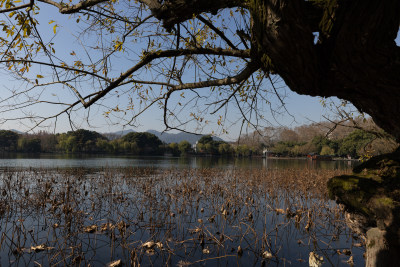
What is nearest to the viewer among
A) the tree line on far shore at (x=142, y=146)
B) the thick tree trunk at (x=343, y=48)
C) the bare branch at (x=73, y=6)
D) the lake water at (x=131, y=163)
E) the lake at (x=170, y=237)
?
the thick tree trunk at (x=343, y=48)

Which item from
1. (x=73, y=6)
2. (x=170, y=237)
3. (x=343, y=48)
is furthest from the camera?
(x=170, y=237)

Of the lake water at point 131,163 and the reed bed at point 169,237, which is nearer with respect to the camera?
the reed bed at point 169,237

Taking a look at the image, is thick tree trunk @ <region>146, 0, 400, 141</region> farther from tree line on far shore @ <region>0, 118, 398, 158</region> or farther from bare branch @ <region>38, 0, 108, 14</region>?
tree line on far shore @ <region>0, 118, 398, 158</region>

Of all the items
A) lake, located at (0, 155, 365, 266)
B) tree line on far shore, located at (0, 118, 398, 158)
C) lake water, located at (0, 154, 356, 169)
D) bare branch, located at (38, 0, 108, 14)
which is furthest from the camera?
tree line on far shore, located at (0, 118, 398, 158)

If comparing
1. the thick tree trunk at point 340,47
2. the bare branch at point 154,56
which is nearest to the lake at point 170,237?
the bare branch at point 154,56

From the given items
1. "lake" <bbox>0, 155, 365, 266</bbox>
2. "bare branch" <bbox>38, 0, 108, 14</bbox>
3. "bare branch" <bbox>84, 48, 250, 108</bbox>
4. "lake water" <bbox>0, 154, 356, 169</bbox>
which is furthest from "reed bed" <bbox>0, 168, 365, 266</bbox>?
"lake water" <bbox>0, 154, 356, 169</bbox>

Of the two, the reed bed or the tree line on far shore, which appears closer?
the reed bed

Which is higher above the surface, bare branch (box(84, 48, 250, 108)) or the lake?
bare branch (box(84, 48, 250, 108))

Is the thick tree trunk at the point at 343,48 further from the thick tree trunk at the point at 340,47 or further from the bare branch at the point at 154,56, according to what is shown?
the bare branch at the point at 154,56

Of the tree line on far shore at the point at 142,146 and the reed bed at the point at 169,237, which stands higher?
the tree line on far shore at the point at 142,146

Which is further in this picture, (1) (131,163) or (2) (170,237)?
(1) (131,163)

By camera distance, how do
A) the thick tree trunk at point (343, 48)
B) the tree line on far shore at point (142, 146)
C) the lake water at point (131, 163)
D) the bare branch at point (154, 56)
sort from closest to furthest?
the thick tree trunk at point (343, 48) → the bare branch at point (154, 56) → the lake water at point (131, 163) → the tree line on far shore at point (142, 146)

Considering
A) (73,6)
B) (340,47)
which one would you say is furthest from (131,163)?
(340,47)

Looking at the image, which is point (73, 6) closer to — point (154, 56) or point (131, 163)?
point (154, 56)
